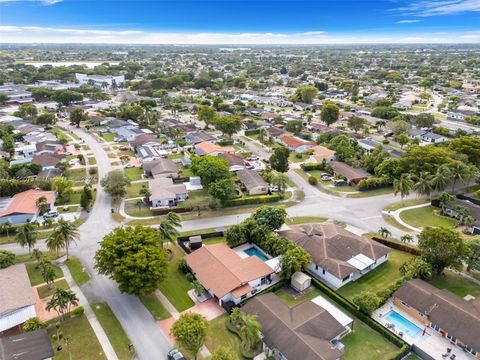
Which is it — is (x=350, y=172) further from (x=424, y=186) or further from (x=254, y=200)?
(x=254, y=200)

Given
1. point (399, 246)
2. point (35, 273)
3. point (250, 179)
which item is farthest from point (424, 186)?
point (35, 273)

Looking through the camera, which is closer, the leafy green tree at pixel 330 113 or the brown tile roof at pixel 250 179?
the brown tile roof at pixel 250 179

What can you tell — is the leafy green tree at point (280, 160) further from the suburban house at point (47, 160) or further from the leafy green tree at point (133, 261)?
the suburban house at point (47, 160)

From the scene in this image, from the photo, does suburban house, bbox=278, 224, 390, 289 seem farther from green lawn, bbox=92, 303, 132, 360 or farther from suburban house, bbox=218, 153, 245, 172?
suburban house, bbox=218, 153, 245, 172

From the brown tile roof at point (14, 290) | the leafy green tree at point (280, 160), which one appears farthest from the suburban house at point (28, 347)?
the leafy green tree at point (280, 160)

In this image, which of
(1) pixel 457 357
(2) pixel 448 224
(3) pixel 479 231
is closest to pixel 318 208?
(2) pixel 448 224

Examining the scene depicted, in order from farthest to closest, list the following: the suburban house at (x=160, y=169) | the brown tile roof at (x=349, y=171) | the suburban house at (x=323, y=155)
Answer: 1. the suburban house at (x=323, y=155)
2. the suburban house at (x=160, y=169)
3. the brown tile roof at (x=349, y=171)
